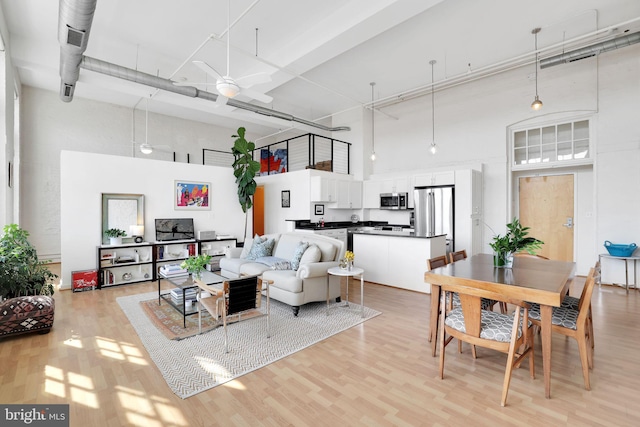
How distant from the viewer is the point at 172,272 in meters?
4.35

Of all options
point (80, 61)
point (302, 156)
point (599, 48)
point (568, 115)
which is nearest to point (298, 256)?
point (80, 61)

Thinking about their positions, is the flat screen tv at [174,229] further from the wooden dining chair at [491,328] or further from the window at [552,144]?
the window at [552,144]

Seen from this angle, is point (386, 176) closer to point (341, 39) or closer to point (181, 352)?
point (341, 39)

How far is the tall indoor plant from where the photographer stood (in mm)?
7336

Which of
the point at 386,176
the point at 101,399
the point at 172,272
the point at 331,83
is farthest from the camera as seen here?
the point at 386,176

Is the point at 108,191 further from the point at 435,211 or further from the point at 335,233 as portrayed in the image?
the point at 435,211

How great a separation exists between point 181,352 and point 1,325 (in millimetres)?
1972

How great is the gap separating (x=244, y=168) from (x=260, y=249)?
292cm

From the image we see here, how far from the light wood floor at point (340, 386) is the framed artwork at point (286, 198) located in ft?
16.8

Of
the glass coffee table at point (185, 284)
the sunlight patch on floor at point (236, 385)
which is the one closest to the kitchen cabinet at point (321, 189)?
the glass coffee table at point (185, 284)

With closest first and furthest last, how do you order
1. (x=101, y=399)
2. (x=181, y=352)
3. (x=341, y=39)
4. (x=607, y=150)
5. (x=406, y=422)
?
(x=406, y=422) < (x=101, y=399) < (x=181, y=352) < (x=341, y=39) < (x=607, y=150)

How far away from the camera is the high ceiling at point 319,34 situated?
4312 millimetres

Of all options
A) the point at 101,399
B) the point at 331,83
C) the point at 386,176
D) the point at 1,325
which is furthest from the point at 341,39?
the point at 1,325

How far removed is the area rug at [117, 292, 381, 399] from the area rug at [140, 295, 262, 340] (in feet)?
0.24
